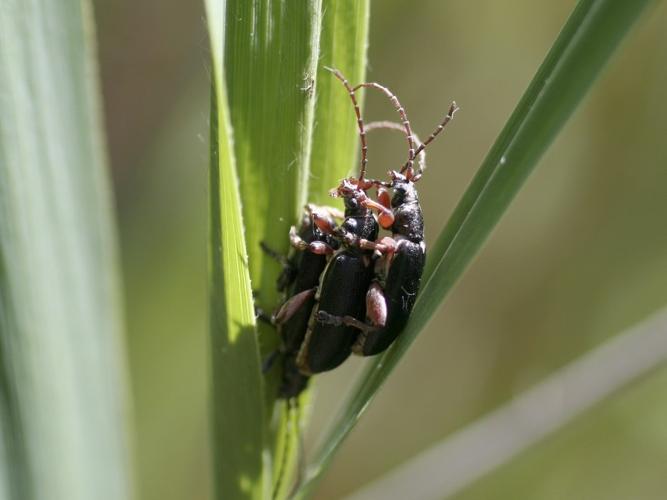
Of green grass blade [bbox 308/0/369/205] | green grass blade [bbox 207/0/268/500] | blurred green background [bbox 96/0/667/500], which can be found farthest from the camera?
blurred green background [bbox 96/0/667/500]

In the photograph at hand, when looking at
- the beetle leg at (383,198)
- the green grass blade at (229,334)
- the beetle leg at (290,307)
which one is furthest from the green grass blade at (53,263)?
the beetle leg at (383,198)

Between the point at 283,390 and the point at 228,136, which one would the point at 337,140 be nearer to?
the point at 228,136

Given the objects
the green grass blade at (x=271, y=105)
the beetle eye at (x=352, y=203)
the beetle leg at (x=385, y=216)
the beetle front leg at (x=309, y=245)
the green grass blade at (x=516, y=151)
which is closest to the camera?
the green grass blade at (x=516, y=151)

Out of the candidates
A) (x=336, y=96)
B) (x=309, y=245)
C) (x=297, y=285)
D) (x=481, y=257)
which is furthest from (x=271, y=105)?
(x=481, y=257)

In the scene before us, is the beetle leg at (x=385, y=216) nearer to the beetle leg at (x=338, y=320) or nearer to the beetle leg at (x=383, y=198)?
the beetle leg at (x=383, y=198)

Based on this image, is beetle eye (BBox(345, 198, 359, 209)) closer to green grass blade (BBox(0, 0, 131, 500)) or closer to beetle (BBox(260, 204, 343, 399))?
beetle (BBox(260, 204, 343, 399))

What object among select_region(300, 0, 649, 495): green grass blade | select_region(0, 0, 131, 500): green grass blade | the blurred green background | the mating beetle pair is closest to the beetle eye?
the mating beetle pair
